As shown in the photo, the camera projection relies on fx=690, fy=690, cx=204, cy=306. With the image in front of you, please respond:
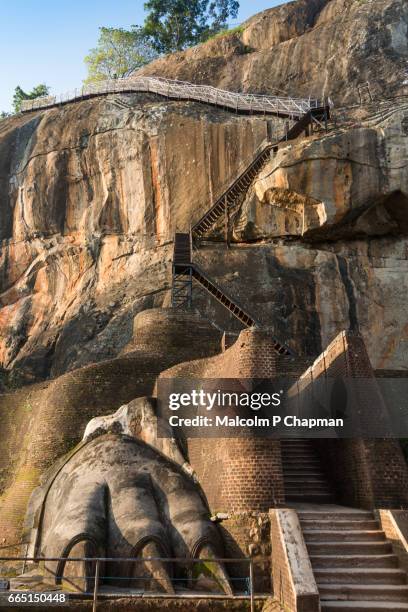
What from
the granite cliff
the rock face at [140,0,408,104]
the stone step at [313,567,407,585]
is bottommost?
the stone step at [313,567,407,585]

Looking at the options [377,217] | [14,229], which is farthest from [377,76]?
[14,229]

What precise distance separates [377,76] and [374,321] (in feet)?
50.8

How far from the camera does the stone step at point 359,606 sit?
28.9ft

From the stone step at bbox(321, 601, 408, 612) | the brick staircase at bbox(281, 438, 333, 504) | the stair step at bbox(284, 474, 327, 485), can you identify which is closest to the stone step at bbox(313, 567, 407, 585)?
the stone step at bbox(321, 601, 408, 612)

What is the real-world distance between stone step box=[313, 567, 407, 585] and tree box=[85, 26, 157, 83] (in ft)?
179

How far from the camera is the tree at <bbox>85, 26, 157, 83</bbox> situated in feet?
192

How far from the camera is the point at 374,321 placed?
3038 centimetres

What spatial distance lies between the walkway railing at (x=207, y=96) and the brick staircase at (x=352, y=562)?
94.0 ft

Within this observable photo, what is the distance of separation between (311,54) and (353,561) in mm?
36404

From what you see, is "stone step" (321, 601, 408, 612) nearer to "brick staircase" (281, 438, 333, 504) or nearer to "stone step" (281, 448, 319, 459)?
"brick staircase" (281, 438, 333, 504)

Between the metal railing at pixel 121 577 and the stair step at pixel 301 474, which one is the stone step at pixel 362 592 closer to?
the metal railing at pixel 121 577

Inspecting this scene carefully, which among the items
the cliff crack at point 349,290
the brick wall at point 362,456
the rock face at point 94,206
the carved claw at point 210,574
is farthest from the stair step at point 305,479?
the rock face at point 94,206

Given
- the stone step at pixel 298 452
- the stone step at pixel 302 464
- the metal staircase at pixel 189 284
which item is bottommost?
the stone step at pixel 302 464

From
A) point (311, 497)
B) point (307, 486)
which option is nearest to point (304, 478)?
point (307, 486)
